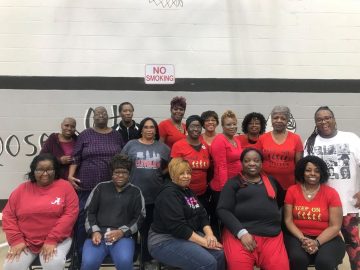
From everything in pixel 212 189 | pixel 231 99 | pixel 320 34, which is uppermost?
pixel 320 34

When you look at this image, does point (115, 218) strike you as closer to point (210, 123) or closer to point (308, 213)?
point (210, 123)

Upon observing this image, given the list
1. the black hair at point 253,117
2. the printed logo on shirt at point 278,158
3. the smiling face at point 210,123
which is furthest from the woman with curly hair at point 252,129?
the printed logo on shirt at point 278,158

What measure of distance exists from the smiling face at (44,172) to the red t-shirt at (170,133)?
1.38 meters

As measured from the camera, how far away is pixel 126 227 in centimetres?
310

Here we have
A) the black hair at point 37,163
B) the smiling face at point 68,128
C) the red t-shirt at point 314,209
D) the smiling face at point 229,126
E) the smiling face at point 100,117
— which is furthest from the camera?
the smiling face at point 68,128

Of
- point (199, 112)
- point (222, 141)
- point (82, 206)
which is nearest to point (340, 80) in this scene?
point (199, 112)

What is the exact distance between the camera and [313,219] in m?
3.07

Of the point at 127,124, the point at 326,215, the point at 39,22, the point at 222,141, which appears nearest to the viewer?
the point at 326,215

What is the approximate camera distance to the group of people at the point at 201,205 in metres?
2.93

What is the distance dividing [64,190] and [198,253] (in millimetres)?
1315

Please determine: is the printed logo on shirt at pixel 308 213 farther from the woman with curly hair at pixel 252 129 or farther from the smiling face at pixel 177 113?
the smiling face at pixel 177 113

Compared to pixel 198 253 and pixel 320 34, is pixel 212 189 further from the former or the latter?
pixel 320 34

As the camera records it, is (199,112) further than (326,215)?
Yes

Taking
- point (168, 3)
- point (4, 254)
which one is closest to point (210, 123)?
point (168, 3)
